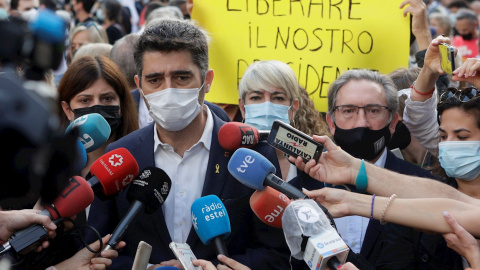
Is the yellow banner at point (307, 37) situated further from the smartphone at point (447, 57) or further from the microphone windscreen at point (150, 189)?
the microphone windscreen at point (150, 189)

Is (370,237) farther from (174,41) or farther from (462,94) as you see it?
(174,41)

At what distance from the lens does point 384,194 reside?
3.33m

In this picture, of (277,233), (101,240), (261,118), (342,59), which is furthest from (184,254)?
(342,59)

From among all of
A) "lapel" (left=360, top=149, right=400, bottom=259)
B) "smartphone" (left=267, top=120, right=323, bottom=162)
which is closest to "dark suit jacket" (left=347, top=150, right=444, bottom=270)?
"lapel" (left=360, top=149, right=400, bottom=259)

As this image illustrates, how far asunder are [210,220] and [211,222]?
0.01 meters

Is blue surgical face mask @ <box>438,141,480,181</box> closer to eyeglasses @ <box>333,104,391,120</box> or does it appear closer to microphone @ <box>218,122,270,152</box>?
eyeglasses @ <box>333,104,391,120</box>

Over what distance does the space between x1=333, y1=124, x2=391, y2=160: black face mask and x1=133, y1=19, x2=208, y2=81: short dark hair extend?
965 millimetres

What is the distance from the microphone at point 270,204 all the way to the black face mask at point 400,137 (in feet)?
6.30

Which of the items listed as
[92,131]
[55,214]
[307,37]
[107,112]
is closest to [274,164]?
[92,131]

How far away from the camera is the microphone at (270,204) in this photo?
306cm

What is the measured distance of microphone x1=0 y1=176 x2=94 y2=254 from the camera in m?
2.76

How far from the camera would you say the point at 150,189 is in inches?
128

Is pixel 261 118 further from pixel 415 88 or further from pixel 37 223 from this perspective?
pixel 37 223

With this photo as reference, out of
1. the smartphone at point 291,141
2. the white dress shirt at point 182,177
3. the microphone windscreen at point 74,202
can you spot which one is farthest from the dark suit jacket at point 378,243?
the microphone windscreen at point 74,202
